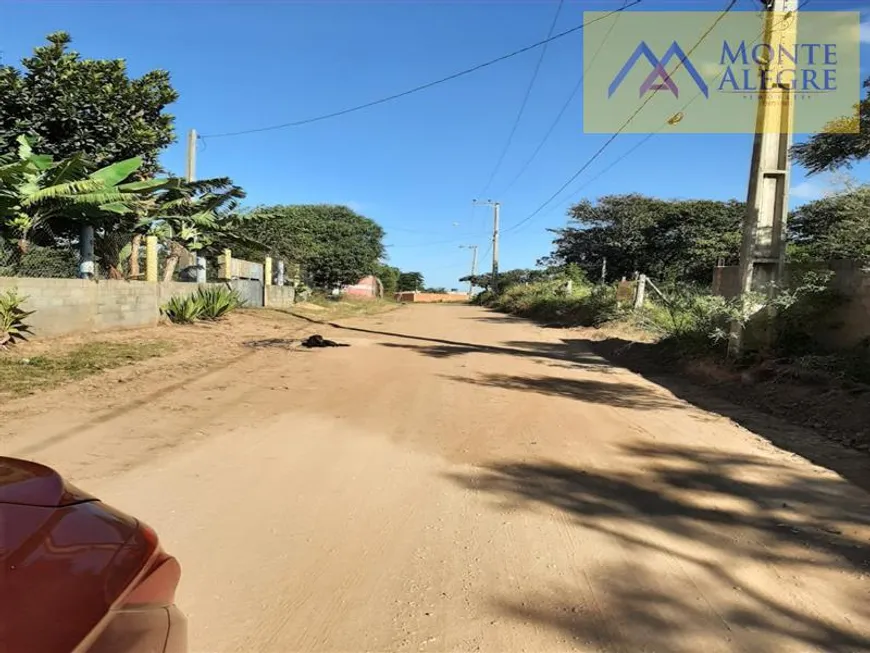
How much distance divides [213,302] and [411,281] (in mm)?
93283

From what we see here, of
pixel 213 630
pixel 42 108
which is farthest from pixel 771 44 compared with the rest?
pixel 42 108

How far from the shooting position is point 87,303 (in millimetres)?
12680

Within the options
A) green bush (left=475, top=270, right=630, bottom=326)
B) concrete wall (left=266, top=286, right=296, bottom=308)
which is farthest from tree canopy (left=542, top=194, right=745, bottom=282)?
concrete wall (left=266, top=286, right=296, bottom=308)

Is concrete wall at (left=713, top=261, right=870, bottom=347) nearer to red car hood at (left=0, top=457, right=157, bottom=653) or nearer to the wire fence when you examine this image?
red car hood at (left=0, top=457, right=157, bottom=653)

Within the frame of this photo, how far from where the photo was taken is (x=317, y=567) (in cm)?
341

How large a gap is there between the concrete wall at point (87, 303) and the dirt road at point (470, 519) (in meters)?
4.90

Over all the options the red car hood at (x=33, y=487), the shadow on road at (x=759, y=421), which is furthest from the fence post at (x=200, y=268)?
the red car hood at (x=33, y=487)

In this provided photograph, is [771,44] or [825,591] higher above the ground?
[771,44]

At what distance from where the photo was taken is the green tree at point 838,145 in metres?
8.81

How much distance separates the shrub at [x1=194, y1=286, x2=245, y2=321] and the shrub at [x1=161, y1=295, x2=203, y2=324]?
1.31 feet

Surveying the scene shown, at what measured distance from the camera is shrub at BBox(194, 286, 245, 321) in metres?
17.2

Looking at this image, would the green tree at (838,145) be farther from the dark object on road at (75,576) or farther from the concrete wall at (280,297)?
the concrete wall at (280,297)

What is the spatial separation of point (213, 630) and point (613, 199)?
46.5 meters

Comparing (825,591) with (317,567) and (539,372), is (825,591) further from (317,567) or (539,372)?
(539,372)
